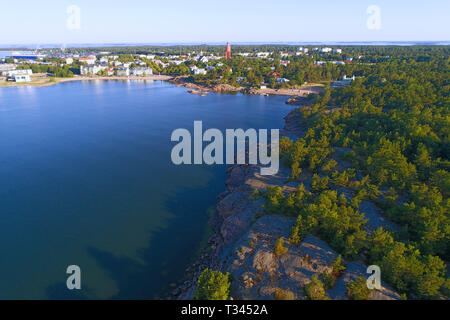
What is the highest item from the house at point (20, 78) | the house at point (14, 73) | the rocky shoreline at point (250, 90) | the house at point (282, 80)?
the house at point (14, 73)

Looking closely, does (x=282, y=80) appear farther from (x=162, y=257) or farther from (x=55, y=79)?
(x=55, y=79)

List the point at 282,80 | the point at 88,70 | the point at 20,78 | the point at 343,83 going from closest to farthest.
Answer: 1. the point at 343,83
2. the point at 282,80
3. the point at 20,78
4. the point at 88,70

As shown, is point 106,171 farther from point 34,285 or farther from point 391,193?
point 391,193

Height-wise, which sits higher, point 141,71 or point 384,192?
point 141,71

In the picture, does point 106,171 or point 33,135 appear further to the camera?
point 33,135

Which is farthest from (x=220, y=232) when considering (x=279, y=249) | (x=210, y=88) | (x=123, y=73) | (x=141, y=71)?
(x=123, y=73)

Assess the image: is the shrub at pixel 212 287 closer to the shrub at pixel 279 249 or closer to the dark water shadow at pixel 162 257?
the shrub at pixel 279 249

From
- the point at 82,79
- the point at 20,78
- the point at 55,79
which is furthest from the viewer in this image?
the point at 82,79

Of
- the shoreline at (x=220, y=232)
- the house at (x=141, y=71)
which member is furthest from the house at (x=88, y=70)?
the shoreline at (x=220, y=232)

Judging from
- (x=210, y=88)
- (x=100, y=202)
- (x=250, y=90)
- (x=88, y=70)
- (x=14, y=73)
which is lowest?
(x=100, y=202)

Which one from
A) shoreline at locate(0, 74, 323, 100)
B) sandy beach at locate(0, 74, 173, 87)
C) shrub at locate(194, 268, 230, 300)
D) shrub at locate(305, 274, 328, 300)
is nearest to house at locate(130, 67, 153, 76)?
sandy beach at locate(0, 74, 173, 87)
